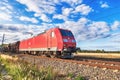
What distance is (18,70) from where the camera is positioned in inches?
303

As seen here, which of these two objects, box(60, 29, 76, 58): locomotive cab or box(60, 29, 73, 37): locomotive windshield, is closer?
box(60, 29, 76, 58): locomotive cab

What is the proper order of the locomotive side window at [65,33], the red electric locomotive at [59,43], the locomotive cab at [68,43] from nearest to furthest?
the locomotive cab at [68,43] → the red electric locomotive at [59,43] → the locomotive side window at [65,33]

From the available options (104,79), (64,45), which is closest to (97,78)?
(104,79)

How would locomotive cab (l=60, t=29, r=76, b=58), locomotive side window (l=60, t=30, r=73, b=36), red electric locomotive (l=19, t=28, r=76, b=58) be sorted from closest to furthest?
1. locomotive cab (l=60, t=29, r=76, b=58)
2. red electric locomotive (l=19, t=28, r=76, b=58)
3. locomotive side window (l=60, t=30, r=73, b=36)

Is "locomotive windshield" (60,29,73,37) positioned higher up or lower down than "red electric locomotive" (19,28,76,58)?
higher up

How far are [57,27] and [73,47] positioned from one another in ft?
8.62

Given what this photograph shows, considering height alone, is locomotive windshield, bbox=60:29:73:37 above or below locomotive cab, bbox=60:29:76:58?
above

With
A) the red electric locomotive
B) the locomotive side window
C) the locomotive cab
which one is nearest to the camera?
the locomotive cab

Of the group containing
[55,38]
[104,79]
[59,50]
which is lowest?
[104,79]

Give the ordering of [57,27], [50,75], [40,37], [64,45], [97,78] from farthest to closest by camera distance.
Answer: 1. [40,37]
2. [57,27]
3. [64,45]
4. [97,78]
5. [50,75]

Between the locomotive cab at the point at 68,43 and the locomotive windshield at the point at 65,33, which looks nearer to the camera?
the locomotive cab at the point at 68,43

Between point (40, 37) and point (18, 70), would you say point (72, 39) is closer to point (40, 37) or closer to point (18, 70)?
point (40, 37)

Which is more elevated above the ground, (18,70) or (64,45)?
(64,45)

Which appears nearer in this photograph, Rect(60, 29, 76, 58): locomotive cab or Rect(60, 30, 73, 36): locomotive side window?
Rect(60, 29, 76, 58): locomotive cab
